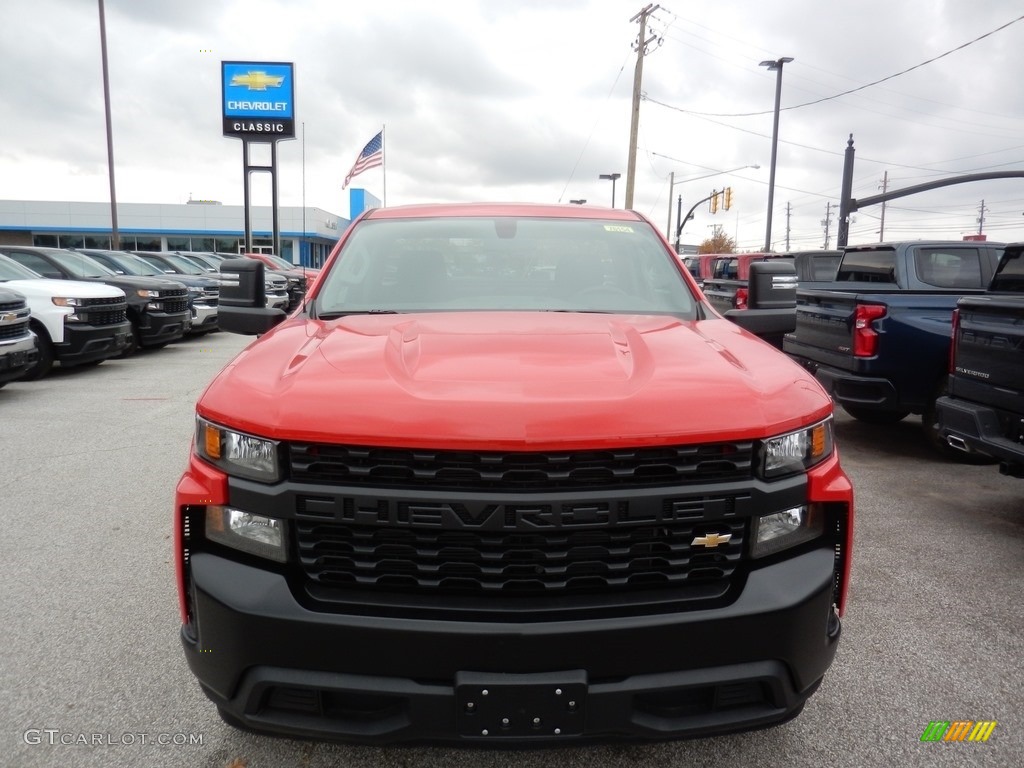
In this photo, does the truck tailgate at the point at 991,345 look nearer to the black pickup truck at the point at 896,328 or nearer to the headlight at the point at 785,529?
the black pickup truck at the point at 896,328

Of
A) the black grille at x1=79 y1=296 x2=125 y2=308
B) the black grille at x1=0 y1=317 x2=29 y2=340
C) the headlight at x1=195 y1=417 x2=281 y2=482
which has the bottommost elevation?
the black grille at x1=0 y1=317 x2=29 y2=340

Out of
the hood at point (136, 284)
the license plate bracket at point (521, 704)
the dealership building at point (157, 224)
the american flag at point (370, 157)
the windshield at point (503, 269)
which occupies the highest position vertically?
the american flag at point (370, 157)

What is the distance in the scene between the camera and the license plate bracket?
1.83m

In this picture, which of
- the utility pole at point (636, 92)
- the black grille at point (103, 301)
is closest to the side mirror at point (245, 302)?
the black grille at point (103, 301)

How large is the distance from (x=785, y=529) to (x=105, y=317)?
1051cm

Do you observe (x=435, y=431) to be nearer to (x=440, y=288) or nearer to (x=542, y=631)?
(x=542, y=631)

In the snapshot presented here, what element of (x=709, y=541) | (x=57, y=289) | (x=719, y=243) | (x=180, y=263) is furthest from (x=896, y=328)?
(x=719, y=243)

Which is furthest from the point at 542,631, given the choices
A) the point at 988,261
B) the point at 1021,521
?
the point at 988,261

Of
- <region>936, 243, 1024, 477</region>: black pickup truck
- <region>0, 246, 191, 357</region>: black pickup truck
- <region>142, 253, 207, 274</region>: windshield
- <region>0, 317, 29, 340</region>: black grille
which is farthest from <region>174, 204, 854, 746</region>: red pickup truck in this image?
<region>142, 253, 207, 274</region>: windshield

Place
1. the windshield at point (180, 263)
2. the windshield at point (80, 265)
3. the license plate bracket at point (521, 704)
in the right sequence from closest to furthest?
1. the license plate bracket at point (521, 704)
2. the windshield at point (80, 265)
3. the windshield at point (180, 263)

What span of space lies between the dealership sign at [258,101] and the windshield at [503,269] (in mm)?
30123

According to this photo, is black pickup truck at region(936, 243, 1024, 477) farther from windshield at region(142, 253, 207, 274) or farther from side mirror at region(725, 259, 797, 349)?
windshield at region(142, 253, 207, 274)

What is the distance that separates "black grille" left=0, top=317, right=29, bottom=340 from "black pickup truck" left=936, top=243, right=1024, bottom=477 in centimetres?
882

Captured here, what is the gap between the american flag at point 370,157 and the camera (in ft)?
99.1
